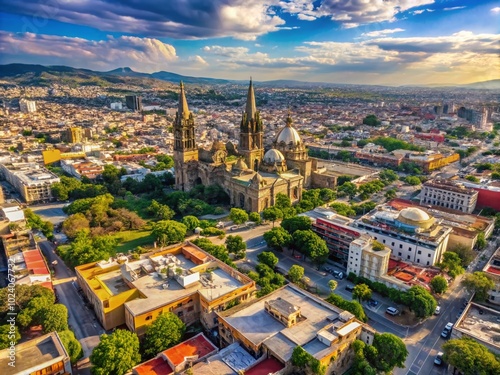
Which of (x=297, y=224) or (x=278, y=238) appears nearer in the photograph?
(x=278, y=238)

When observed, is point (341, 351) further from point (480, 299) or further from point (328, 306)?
point (480, 299)

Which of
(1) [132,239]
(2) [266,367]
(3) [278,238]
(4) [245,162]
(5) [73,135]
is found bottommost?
(1) [132,239]

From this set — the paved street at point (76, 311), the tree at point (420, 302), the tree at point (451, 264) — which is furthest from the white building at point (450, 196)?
the paved street at point (76, 311)

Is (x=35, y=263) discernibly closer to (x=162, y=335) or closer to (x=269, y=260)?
(x=162, y=335)

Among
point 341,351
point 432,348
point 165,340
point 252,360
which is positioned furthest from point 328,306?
point 165,340

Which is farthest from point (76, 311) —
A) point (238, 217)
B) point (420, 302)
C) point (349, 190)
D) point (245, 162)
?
point (349, 190)

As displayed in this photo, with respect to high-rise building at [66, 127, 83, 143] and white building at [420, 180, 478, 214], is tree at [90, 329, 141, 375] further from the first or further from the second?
high-rise building at [66, 127, 83, 143]
